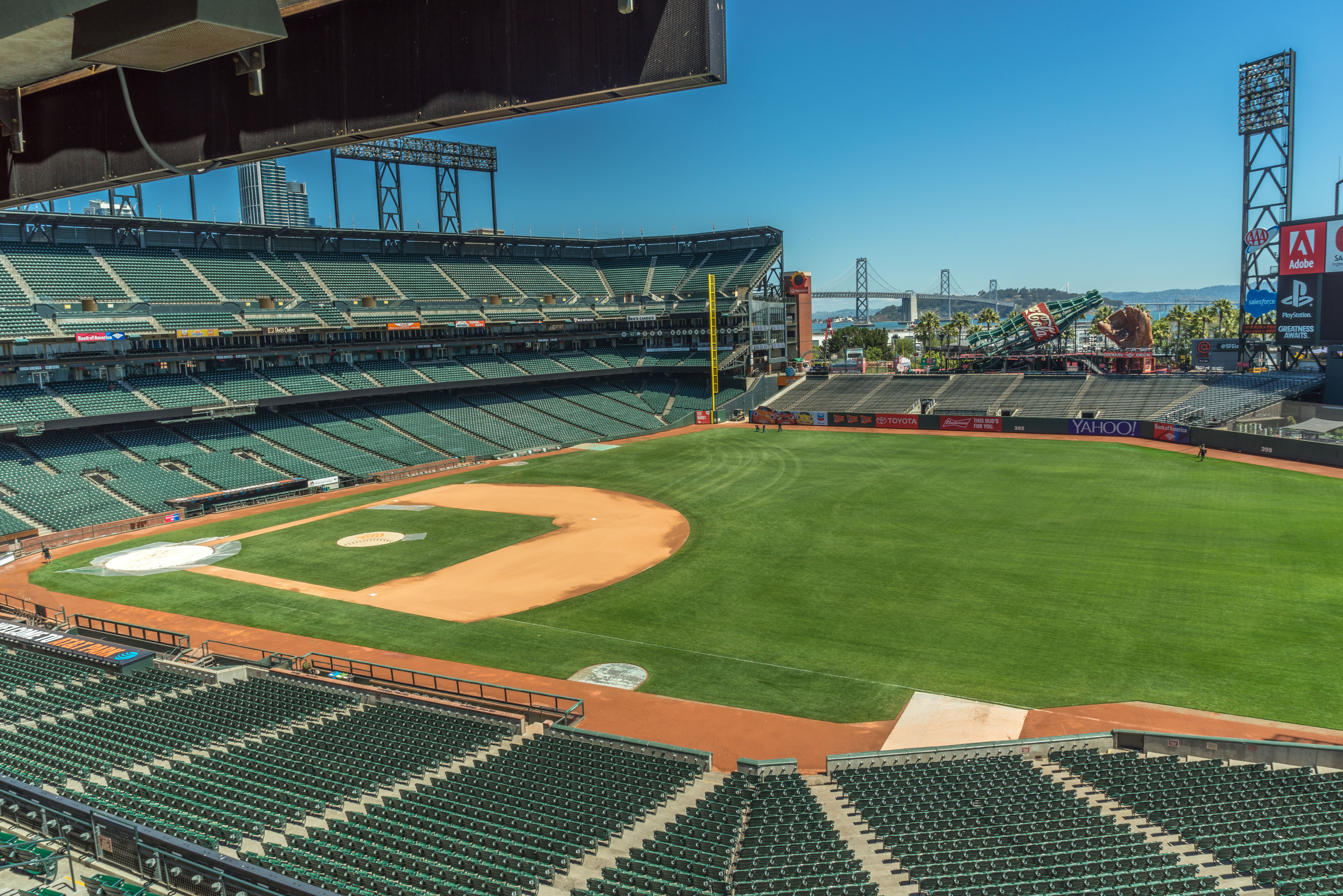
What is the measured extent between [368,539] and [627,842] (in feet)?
105

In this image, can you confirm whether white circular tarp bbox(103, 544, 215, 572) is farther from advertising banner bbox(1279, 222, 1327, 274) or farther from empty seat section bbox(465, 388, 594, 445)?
advertising banner bbox(1279, 222, 1327, 274)

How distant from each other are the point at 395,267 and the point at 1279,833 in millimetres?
81294

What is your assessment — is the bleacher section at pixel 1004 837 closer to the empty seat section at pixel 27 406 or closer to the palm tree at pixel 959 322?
the empty seat section at pixel 27 406

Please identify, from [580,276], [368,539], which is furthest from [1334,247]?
[580,276]

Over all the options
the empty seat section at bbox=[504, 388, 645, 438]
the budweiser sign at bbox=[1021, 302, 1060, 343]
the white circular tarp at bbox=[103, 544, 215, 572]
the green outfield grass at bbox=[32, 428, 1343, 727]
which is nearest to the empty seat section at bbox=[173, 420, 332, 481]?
the green outfield grass at bbox=[32, 428, 1343, 727]

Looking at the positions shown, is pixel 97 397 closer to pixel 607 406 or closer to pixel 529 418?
pixel 529 418

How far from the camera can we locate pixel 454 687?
79.0 feet

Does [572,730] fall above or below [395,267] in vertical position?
below

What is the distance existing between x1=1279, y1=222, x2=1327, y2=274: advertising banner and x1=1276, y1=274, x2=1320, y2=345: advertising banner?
0.53 metres

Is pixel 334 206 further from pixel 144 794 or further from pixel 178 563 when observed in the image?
pixel 144 794

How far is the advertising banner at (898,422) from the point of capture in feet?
243

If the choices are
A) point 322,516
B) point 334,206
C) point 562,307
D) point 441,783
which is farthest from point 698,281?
point 441,783

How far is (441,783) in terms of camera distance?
16.0m

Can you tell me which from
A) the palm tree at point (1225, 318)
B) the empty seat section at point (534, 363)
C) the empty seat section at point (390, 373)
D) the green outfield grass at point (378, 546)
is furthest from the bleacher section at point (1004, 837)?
the palm tree at point (1225, 318)
